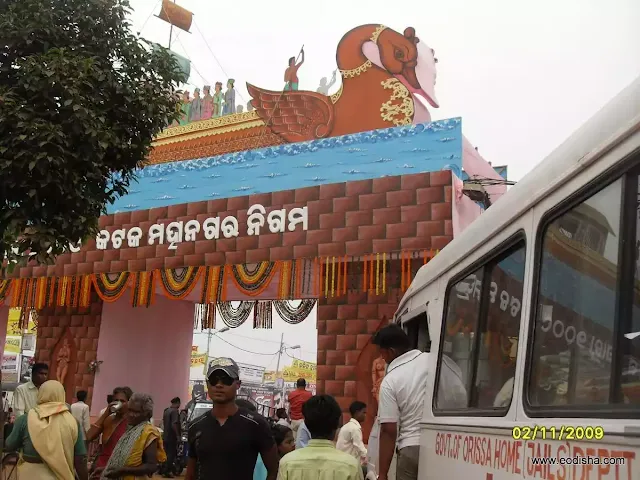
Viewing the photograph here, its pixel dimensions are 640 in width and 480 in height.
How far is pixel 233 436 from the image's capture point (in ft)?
11.5

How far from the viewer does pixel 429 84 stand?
12.7m

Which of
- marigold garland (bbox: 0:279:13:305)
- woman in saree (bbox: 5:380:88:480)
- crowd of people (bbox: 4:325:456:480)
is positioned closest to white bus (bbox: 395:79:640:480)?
crowd of people (bbox: 4:325:456:480)

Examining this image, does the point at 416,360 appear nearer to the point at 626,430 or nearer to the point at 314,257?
the point at 626,430

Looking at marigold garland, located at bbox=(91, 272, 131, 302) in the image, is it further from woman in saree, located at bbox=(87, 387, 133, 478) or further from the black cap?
the black cap

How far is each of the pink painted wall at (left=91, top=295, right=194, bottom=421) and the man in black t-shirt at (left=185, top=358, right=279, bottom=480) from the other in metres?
11.4

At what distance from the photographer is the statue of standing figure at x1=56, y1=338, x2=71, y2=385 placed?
14492 millimetres

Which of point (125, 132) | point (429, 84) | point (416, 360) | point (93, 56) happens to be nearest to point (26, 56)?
point (93, 56)

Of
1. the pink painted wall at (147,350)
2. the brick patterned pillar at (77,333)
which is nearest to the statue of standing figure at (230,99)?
the pink painted wall at (147,350)

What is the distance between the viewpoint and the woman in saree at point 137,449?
464 centimetres

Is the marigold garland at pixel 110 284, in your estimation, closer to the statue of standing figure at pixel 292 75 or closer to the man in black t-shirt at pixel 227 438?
the statue of standing figure at pixel 292 75

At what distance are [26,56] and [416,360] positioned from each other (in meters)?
5.06

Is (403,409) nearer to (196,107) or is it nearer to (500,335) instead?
(500,335)

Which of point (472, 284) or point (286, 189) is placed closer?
point (472, 284)

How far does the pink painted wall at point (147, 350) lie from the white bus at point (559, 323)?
12141mm
